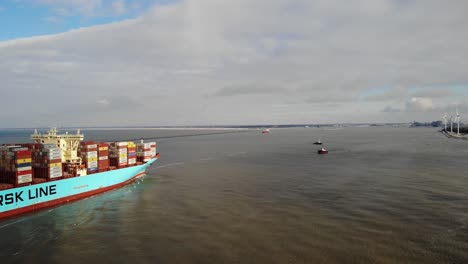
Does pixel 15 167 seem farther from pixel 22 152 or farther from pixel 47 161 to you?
pixel 47 161

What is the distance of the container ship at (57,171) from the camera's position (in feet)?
121

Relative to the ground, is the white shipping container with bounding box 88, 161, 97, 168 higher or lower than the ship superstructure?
lower

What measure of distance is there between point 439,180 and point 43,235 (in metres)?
59.9

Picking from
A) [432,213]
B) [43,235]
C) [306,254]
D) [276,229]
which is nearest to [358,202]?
[432,213]

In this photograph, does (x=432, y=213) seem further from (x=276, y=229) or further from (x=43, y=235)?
(x=43, y=235)

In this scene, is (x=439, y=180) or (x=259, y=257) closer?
(x=259, y=257)

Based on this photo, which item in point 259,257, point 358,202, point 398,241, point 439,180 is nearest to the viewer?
point 259,257

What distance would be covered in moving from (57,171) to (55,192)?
3.02 metres

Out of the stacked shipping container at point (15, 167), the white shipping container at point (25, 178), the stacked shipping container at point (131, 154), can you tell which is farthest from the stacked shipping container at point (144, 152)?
the stacked shipping container at point (15, 167)

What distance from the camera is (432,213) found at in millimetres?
33406

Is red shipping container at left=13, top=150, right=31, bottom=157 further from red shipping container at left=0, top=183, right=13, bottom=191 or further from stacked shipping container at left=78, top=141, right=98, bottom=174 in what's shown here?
stacked shipping container at left=78, top=141, right=98, bottom=174

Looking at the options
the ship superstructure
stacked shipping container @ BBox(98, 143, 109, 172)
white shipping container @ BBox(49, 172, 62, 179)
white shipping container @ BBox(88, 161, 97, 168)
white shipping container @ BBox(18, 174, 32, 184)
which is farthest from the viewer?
the ship superstructure

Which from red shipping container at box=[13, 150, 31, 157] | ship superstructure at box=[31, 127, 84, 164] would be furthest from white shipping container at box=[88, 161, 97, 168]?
red shipping container at box=[13, 150, 31, 157]

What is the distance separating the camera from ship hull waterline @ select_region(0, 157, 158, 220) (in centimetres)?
3569
